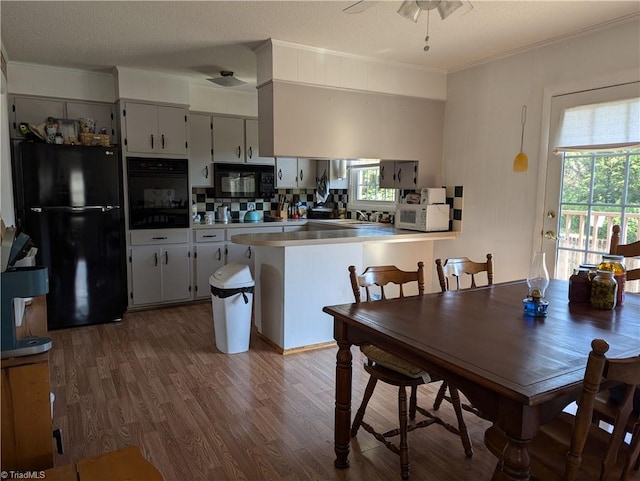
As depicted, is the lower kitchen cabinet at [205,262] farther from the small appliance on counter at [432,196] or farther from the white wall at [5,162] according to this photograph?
the small appliance on counter at [432,196]

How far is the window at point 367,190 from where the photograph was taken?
5.10 meters

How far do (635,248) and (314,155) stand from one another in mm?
2305

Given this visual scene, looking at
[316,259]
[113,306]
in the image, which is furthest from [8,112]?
[316,259]

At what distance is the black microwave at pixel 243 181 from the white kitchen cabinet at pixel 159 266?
32.0 inches

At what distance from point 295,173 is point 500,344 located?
431cm

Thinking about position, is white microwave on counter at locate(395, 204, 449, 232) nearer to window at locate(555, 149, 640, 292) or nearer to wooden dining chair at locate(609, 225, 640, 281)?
window at locate(555, 149, 640, 292)

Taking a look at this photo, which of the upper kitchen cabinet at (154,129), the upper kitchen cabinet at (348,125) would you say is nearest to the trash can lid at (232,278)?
the upper kitchen cabinet at (348,125)

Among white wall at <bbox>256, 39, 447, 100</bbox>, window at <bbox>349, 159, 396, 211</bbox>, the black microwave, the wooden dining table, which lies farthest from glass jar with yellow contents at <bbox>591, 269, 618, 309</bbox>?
the black microwave

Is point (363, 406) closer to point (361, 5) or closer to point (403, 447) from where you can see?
point (403, 447)

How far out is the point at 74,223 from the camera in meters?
3.97

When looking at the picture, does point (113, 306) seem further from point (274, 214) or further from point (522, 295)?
point (522, 295)

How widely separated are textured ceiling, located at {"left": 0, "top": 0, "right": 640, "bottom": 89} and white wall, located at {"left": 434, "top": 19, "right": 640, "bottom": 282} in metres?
0.13

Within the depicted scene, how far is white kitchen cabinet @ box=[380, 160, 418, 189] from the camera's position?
14.0ft

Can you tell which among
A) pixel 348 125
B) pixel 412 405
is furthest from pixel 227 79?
pixel 412 405
